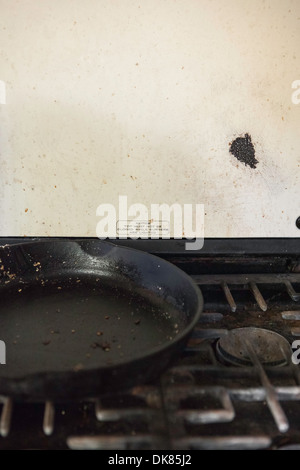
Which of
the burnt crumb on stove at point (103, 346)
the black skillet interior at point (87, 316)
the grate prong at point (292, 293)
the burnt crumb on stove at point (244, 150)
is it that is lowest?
the grate prong at point (292, 293)

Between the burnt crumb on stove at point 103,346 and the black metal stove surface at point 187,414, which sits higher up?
the burnt crumb on stove at point 103,346

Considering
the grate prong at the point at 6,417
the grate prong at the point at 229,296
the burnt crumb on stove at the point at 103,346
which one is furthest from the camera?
the grate prong at the point at 229,296

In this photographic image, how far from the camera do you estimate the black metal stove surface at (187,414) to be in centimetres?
53

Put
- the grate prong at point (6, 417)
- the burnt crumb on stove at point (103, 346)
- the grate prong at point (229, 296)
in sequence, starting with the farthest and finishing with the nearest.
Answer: the grate prong at point (229, 296) < the burnt crumb on stove at point (103, 346) < the grate prong at point (6, 417)

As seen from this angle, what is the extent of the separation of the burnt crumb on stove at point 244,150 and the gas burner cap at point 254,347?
1.16 feet

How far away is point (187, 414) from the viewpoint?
0.56m

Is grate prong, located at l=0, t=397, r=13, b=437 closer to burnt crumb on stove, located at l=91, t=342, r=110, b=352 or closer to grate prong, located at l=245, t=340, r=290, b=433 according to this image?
burnt crumb on stove, located at l=91, t=342, r=110, b=352

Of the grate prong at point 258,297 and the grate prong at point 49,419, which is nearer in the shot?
the grate prong at point 49,419

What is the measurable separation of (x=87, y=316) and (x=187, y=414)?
0.29 m

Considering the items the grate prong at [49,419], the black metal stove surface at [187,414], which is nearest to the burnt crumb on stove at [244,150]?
the black metal stove surface at [187,414]

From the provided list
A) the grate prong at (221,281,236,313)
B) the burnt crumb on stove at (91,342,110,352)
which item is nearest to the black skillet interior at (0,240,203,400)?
the burnt crumb on stove at (91,342,110,352)

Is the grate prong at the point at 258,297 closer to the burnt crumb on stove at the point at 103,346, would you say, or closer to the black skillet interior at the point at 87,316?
the black skillet interior at the point at 87,316

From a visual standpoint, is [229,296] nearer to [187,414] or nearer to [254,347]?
[254,347]

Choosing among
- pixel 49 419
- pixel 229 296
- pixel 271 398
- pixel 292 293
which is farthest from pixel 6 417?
pixel 292 293
